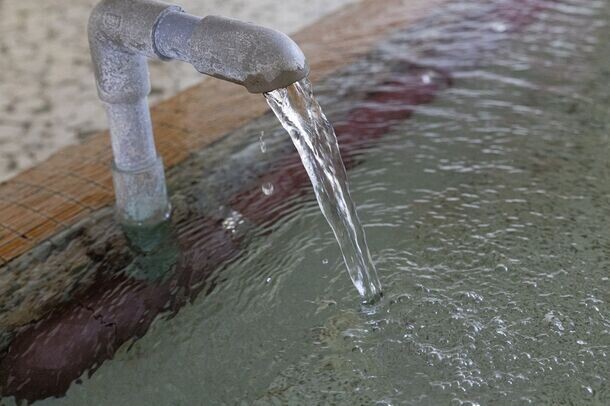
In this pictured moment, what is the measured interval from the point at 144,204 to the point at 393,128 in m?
1.01

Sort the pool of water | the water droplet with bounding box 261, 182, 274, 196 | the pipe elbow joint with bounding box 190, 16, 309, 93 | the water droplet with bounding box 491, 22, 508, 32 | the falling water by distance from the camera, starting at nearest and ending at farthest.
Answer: the pipe elbow joint with bounding box 190, 16, 309, 93, the pool of water, the falling water, the water droplet with bounding box 261, 182, 274, 196, the water droplet with bounding box 491, 22, 508, 32

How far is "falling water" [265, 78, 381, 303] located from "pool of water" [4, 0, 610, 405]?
0.04m

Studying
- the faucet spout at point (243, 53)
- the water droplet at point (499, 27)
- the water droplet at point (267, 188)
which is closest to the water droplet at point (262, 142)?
the water droplet at point (267, 188)

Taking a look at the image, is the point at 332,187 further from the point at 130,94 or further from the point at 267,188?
the point at 130,94

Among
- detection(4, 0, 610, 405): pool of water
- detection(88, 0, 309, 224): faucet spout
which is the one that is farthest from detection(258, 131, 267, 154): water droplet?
detection(88, 0, 309, 224): faucet spout

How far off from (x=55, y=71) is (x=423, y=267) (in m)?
2.14

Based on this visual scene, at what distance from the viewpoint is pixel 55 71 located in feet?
11.2

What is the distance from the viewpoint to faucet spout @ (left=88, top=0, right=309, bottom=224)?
1495mm

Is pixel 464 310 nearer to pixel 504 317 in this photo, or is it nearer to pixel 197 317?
pixel 504 317

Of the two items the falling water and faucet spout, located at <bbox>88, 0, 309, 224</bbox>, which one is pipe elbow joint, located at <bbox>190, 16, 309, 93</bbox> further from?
the falling water

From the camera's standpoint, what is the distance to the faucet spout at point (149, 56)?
1.50 m

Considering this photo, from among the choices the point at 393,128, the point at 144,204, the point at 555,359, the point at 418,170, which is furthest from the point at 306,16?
the point at 555,359

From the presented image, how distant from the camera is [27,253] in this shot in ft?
6.81

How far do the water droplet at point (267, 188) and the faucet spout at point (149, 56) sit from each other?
1.04ft
